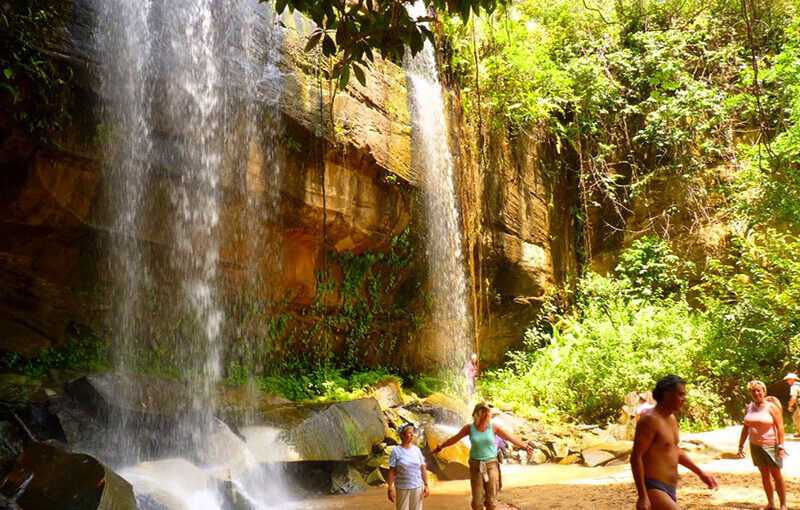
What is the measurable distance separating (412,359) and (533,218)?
5310 millimetres

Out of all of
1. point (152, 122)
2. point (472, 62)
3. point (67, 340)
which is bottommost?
point (67, 340)

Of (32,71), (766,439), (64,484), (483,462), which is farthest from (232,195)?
(766,439)

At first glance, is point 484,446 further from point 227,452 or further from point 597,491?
point 227,452

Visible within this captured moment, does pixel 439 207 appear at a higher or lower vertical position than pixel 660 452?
higher

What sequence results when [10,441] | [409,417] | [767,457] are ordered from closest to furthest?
[767,457]
[10,441]
[409,417]

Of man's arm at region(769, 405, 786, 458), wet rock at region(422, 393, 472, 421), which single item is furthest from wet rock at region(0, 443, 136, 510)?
wet rock at region(422, 393, 472, 421)

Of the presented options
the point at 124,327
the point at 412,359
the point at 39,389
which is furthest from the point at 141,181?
the point at 412,359

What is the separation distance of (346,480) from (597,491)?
11.7ft

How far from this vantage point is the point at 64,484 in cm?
491

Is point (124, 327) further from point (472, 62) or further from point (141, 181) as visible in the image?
point (472, 62)

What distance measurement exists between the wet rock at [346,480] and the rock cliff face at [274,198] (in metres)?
4.14

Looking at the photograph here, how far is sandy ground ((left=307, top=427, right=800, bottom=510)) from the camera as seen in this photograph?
234 inches

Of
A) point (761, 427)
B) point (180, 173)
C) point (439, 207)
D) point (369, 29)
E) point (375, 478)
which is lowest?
point (375, 478)

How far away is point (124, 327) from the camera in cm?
1023
